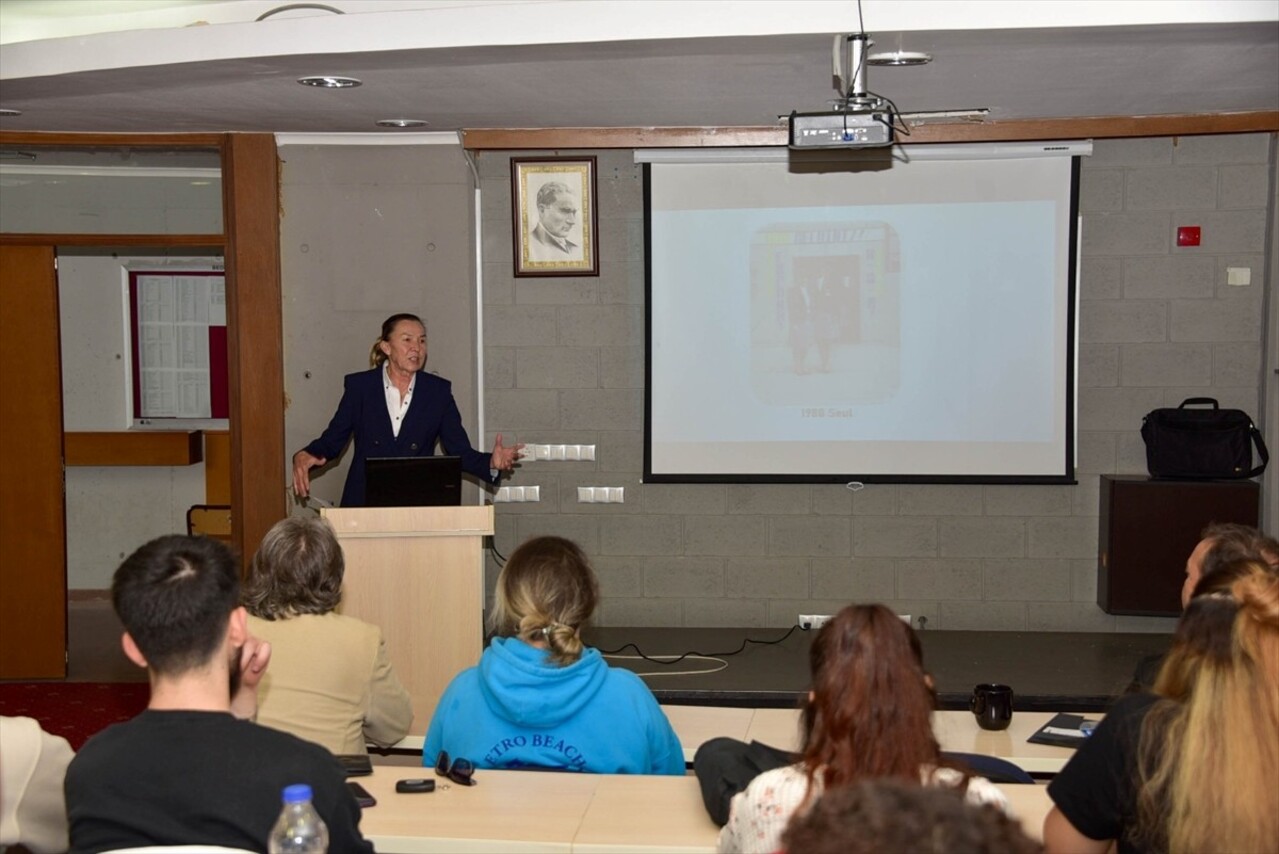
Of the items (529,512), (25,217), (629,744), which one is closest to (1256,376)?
(529,512)

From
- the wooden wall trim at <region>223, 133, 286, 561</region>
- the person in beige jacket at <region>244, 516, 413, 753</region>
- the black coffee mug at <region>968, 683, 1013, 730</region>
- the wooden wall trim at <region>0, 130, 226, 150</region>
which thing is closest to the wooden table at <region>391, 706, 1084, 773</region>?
the black coffee mug at <region>968, 683, 1013, 730</region>

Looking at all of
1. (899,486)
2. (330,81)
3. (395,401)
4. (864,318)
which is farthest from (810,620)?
(330,81)

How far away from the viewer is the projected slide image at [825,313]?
596cm

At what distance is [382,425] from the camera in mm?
5648

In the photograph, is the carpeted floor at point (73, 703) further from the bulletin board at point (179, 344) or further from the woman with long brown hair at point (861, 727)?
the woman with long brown hair at point (861, 727)

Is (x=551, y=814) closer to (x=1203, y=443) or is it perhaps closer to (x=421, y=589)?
(x=421, y=589)

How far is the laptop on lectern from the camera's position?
4629mm

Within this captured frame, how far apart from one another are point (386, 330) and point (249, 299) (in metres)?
0.79

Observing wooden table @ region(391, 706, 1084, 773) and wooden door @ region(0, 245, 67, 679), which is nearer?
wooden table @ region(391, 706, 1084, 773)

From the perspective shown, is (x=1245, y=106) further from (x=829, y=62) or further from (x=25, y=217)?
(x=25, y=217)

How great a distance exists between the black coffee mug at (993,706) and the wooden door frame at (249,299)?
381 cm

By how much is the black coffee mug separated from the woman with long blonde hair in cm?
102

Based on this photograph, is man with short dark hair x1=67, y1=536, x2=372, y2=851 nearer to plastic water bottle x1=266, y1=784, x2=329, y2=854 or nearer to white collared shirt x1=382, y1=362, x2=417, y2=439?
plastic water bottle x1=266, y1=784, x2=329, y2=854

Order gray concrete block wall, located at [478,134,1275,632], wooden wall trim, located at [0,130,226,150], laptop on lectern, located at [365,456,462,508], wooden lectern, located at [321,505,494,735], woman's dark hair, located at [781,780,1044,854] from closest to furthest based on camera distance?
woman's dark hair, located at [781,780,1044,854] → wooden lectern, located at [321,505,494,735] → laptop on lectern, located at [365,456,462,508] → gray concrete block wall, located at [478,134,1275,632] → wooden wall trim, located at [0,130,226,150]
